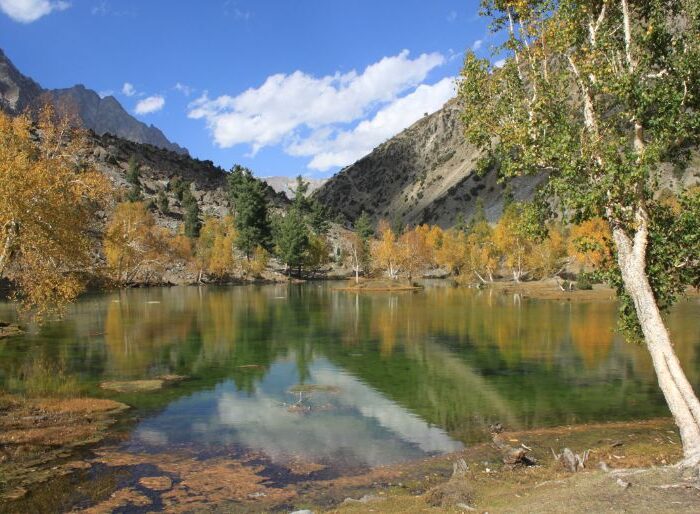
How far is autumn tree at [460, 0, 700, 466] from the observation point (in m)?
18.9

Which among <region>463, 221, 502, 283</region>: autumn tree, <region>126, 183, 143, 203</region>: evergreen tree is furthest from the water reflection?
<region>126, 183, 143, 203</region>: evergreen tree

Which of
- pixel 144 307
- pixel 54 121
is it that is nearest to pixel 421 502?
pixel 54 121

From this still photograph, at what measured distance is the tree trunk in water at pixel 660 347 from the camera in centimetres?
1677

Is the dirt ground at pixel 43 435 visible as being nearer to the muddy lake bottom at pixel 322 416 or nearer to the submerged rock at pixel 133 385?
the muddy lake bottom at pixel 322 416

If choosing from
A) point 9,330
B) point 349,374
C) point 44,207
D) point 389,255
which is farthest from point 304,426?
point 389,255

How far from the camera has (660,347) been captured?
59.4ft

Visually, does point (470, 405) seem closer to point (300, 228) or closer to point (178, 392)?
point (178, 392)

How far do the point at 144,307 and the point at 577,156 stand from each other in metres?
80.0

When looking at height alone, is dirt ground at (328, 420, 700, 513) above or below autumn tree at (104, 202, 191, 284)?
below

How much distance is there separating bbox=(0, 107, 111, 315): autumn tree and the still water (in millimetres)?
7133

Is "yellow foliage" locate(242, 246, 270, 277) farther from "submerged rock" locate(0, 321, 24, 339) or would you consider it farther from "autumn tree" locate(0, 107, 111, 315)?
"autumn tree" locate(0, 107, 111, 315)

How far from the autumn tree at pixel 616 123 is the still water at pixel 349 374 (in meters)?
10.2

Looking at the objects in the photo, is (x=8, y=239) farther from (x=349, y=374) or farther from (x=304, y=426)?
(x=349, y=374)

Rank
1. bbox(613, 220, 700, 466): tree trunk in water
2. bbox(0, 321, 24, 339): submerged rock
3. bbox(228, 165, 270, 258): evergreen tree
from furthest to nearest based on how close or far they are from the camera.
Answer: bbox(228, 165, 270, 258): evergreen tree < bbox(0, 321, 24, 339): submerged rock < bbox(613, 220, 700, 466): tree trunk in water
